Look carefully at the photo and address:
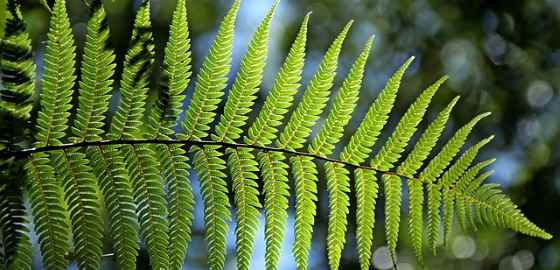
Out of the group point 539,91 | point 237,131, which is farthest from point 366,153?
point 539,91

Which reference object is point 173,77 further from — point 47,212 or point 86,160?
point 47,212

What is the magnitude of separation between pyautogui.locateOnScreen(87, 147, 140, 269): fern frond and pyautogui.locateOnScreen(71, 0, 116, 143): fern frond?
0.05 metres

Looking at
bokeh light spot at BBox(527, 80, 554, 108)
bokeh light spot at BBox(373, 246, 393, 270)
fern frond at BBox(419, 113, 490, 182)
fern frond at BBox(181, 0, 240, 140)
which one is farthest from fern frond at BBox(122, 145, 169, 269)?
bokeh light spot at BBox(527, 80, 554, 108)

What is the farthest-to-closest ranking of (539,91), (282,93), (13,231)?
1. (539,91)
2. (282,93)
3. (13,231)

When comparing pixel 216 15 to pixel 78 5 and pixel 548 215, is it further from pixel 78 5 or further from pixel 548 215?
pixel 548 215

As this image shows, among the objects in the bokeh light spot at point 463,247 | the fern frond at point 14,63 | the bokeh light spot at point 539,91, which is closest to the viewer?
the fern frond at point 14,63

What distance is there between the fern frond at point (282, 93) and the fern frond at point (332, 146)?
108mm

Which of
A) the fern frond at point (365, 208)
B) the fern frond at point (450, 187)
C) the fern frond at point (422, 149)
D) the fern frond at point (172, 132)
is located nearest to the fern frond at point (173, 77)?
the fern frond at point (172, 132)

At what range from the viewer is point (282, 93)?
→ 135 centimetres

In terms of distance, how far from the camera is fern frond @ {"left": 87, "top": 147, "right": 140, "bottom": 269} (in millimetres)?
1222

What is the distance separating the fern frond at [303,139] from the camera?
135cm

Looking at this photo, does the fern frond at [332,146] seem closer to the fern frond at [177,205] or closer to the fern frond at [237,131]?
the fern frond at [237,131]

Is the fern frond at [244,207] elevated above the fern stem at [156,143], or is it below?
below

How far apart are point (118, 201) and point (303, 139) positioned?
425mm
